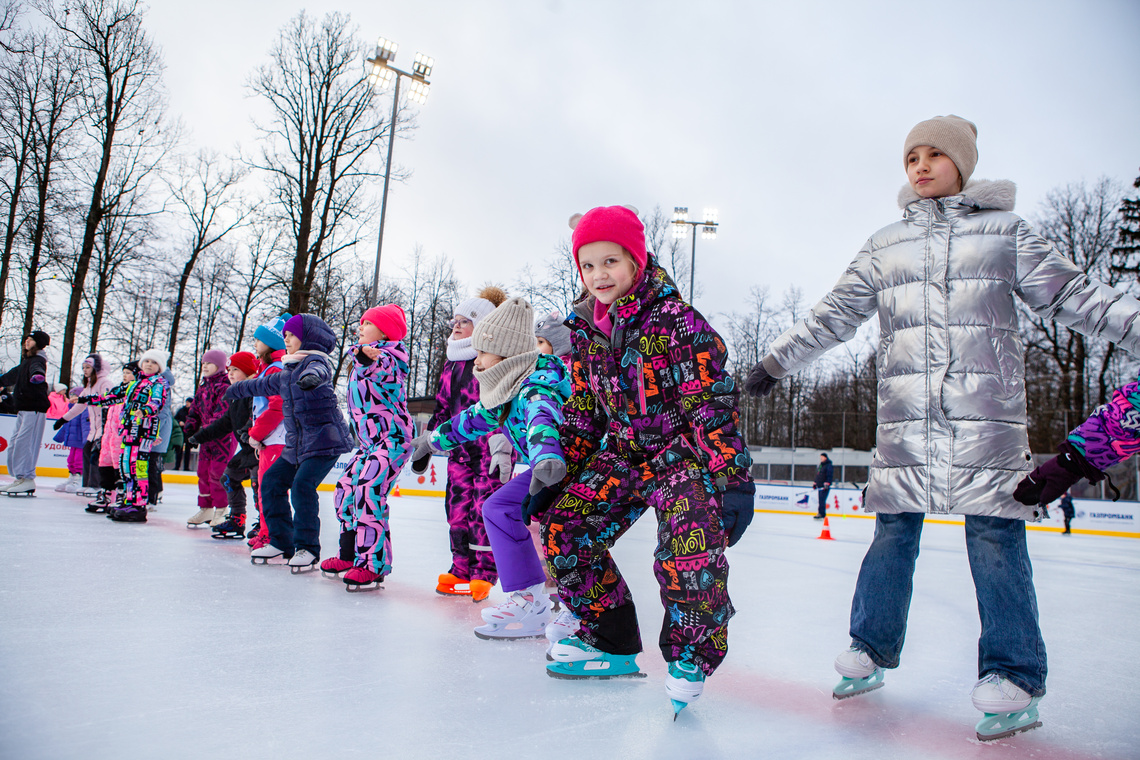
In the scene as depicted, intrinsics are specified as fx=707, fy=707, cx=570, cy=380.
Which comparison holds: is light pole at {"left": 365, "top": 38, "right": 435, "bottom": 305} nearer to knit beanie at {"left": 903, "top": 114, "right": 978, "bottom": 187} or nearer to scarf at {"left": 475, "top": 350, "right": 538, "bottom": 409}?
scarf at {"left": 475, "top": 350, "right": 538, "bottom": 409}

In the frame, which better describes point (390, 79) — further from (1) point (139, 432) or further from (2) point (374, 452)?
(2) point (374, 452)

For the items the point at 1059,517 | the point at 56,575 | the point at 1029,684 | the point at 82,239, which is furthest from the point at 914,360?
the point at 82,239

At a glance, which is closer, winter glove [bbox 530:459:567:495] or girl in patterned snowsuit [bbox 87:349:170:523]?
winter glove [bbox 530:459:567:495]

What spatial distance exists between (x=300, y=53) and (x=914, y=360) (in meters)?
18.8

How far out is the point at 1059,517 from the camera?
13.4m

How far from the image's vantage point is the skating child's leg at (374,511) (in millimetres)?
3426

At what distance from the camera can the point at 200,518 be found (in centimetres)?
578

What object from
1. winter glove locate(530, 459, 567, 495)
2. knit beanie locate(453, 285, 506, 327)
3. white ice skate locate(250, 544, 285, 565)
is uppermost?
knit beanie locate(453, 285, 506, 327)

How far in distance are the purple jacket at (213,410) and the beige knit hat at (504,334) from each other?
11.9ft

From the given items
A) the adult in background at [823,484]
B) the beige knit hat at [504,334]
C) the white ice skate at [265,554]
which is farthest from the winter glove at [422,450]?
the adult in background at [823,484]


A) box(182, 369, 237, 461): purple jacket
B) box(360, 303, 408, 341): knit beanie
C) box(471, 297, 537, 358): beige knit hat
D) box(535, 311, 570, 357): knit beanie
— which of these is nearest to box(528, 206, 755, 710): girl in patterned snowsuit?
box(471, 297, 537, 358): beige knit hat

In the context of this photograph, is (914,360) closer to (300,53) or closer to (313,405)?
(313,405)

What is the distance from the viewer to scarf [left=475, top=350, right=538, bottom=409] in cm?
277

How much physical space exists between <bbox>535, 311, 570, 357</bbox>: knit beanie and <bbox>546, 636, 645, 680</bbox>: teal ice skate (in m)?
1.56
